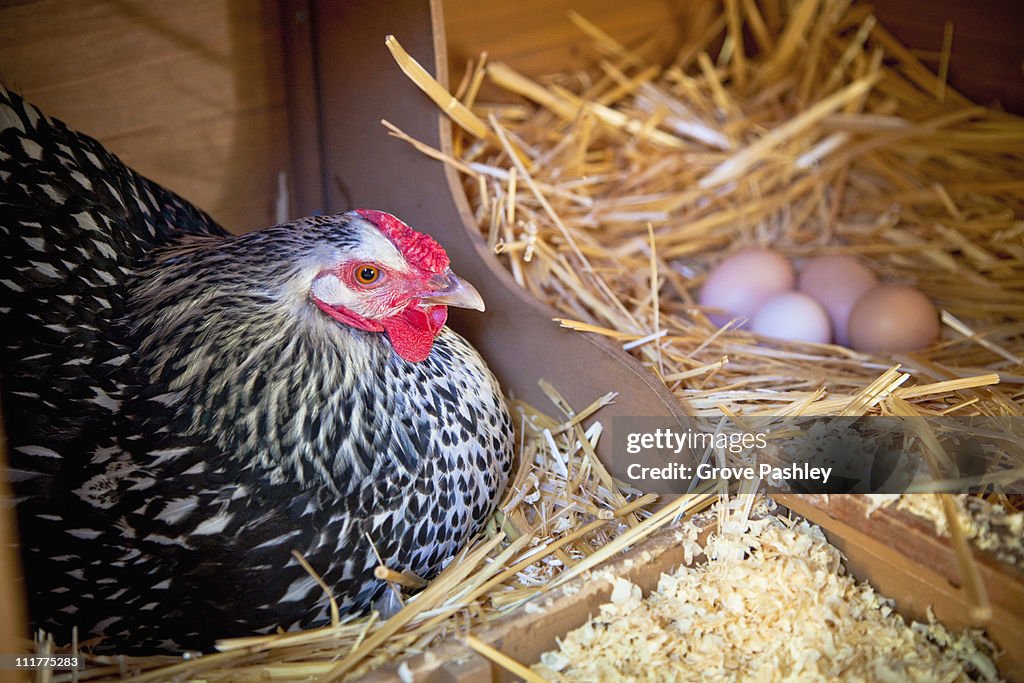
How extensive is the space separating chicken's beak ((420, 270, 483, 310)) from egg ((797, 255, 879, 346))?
52.8 inches

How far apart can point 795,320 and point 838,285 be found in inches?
9.8

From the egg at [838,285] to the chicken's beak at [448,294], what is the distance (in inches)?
52.8

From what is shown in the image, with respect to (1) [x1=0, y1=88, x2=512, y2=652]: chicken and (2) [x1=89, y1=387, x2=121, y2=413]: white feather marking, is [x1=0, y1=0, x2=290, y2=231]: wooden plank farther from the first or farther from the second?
(2) [x1=89, y1=387, x2=121, y2=413]: white feather marking

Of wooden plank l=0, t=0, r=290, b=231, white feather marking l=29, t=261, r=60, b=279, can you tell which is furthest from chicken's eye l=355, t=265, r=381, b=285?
wooden plank l=0, t=0, r=290, b=231

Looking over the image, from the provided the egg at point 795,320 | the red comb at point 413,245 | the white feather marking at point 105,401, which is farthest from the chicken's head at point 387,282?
the egg at point 795,320

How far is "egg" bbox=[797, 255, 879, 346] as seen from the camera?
2.42 metres

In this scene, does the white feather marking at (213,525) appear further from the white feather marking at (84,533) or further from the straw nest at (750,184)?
the straw nest at (750,184)

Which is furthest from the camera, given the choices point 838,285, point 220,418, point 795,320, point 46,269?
point 838,285

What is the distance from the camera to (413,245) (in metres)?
1.53

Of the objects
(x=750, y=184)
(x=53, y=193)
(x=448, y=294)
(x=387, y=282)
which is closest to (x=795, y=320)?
(x=750, y=184)

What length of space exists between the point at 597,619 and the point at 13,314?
1.18 meters

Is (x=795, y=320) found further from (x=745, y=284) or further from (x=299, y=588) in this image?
(x=299, y=588)

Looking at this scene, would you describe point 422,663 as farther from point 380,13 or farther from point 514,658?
point 380,13

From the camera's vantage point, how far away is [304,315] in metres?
1.50
